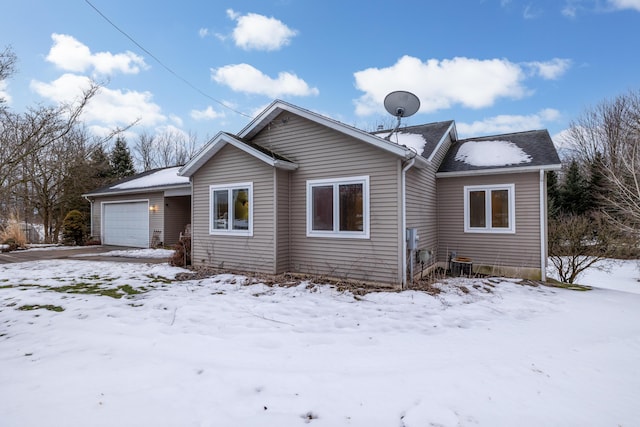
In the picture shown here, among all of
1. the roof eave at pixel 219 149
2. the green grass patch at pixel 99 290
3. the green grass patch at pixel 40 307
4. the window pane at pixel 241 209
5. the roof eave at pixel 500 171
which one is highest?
the roof eave at pixel 219 149

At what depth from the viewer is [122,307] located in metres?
5.32

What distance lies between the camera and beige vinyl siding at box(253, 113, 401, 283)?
22.2 feet

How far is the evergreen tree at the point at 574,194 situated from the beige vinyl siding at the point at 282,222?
18487 millimetres

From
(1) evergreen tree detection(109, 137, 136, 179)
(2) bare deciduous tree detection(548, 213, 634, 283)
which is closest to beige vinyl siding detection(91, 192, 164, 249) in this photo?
(1) evergreen tree detection(109, 137, 136, 179)

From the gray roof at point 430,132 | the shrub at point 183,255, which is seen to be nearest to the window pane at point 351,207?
the gray roof at point 430,132

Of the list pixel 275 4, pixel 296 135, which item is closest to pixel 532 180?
pixel 296 135

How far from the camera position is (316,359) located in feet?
11.4

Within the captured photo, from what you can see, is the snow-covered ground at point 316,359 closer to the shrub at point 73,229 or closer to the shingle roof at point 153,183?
the shingle roof at point 153,183

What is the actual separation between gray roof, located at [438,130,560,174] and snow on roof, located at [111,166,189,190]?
10.4m

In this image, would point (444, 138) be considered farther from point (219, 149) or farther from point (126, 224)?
point (126, 224)

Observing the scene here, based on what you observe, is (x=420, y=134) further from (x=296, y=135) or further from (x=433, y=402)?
(x=433, y=402)

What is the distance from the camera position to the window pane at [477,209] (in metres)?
8.81

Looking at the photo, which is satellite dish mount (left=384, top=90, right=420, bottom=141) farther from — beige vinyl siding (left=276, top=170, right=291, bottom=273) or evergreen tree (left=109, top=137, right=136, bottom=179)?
evergreen tree (left=109, top=137, right=136, bottom=179)

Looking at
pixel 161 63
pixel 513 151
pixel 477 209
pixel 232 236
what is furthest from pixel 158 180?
pixel 513 151
